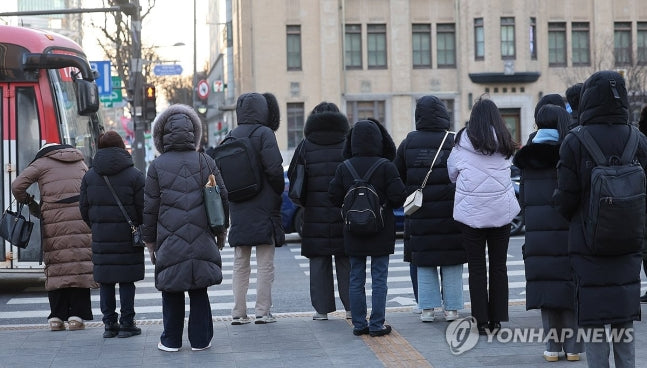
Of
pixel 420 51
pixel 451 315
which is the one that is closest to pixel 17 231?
pixel 451 315

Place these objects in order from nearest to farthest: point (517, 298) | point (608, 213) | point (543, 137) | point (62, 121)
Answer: point (608, 213)
point (543, 137)
point (517, 298)
point (62, 121)

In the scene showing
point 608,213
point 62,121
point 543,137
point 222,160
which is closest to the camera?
point 608,213

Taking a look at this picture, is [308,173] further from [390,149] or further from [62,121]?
[62,121]

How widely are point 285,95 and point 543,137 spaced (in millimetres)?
33904

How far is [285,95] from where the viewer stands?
135 ft

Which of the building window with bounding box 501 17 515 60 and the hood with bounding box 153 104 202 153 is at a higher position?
the building window with bounding box 501 17 515 60

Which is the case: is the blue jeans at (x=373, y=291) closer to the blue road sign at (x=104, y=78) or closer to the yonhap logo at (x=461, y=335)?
the yonhap logo at (x=461, y=335)

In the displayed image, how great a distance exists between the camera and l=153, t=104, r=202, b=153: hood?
784 cm

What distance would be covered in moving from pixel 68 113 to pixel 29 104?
537 mm

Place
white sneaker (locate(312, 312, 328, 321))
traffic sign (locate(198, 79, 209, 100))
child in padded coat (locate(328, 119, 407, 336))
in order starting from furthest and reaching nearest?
traffic sign (locate(198, 79, 209, 100)) < white sneaker (locate(312, 312, 328, 321)) < child in padded coat (locate(328, 119, 407, 336))

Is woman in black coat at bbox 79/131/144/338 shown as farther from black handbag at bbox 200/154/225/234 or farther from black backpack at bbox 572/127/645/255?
black backpack at bbox 572/127/645/255

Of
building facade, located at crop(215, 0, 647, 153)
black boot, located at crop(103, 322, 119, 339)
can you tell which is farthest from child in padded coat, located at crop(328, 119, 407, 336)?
building facade, located at crop(215, 0, 647, 153)

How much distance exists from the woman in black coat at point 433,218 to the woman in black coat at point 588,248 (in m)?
2.93

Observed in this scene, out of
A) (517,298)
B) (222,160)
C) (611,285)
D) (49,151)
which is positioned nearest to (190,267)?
(222,160)
